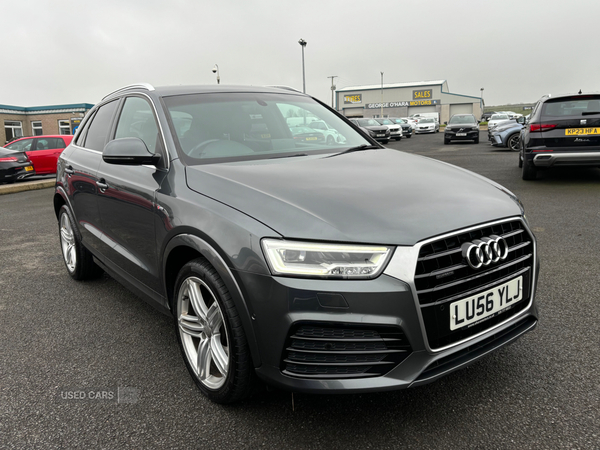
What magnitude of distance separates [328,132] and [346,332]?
1.96 m

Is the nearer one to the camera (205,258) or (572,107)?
(205,258)

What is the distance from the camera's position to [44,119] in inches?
1688

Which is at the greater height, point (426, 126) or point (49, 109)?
point (49, 109)

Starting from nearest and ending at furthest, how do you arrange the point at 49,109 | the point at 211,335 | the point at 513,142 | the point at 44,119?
the point at 211,335
the point at 513,142
the point at 49,109
the point at 44,119

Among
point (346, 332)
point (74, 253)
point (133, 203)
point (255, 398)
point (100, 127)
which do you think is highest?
point (100, 127)

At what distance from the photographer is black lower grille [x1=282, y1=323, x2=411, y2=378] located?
1.92 metres

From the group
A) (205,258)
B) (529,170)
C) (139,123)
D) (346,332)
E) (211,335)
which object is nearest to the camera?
(346,332)

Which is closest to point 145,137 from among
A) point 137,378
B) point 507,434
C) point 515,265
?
point 137,378

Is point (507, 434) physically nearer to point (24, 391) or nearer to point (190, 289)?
point (190, 289)

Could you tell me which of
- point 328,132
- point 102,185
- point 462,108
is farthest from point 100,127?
point 462,108

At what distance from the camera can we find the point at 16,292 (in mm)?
4230

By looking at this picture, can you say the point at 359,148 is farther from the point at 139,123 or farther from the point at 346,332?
the point at 346,332

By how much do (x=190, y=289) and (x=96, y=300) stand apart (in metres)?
1.89

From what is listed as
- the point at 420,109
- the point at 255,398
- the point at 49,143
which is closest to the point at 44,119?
the point at 49,143
